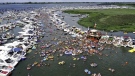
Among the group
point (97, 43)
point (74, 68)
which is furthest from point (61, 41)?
point (74, 68)

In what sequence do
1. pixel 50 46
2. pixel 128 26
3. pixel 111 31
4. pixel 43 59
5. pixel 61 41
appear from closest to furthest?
pixel 43 59 → pixel 50 46 → pixel 61 41 → pixel 111 31 → pixel 128 26

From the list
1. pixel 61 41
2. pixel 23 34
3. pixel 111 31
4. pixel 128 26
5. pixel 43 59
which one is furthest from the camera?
pixel 128 26

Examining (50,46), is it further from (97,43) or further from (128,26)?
(128,26)

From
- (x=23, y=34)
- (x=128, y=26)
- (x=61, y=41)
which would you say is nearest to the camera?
(x=61, y=41)

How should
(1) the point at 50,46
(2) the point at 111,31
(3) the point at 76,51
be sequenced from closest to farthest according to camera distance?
(3) the point at 76,51 < (1) the point at 50,46 < (2) the point at 111,31

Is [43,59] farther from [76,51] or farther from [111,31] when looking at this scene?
[111,31]

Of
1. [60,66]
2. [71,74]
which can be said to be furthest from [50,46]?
[71,74]

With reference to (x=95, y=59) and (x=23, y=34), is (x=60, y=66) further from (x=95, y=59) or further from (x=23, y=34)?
(x=23, y=34)

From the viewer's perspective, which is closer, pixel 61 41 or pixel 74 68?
pixel 74 68

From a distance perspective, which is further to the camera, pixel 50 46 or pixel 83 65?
pixel 50 46
